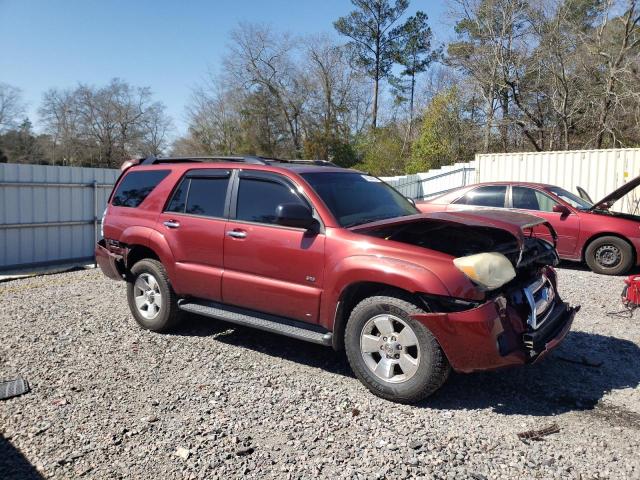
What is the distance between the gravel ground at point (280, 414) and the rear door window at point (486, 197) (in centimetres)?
430

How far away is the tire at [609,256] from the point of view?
8.46 m

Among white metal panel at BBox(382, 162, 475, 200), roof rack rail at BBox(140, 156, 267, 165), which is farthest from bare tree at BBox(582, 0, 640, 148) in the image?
roof rack rail at BBox(140, 156, 267, 165)

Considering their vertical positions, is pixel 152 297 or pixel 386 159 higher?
pixel 386 159

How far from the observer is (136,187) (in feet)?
18.9

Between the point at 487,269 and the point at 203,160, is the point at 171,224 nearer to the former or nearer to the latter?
the point at 203,160

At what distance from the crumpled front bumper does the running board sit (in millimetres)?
939

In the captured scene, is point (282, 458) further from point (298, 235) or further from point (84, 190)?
point (84, 190)

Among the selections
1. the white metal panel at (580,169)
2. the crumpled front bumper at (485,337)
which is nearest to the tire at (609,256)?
the white metal panel at (580,169)

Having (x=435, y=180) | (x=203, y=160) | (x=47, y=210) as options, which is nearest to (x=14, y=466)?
(x=203, y=160)

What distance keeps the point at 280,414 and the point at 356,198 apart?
2.07m

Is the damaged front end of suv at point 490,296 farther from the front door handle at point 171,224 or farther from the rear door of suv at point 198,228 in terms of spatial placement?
the front door handle at point 171,224

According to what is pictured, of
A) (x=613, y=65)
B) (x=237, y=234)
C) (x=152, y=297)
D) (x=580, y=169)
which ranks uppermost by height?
(x=613, y=65)

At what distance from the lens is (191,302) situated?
16.7ft

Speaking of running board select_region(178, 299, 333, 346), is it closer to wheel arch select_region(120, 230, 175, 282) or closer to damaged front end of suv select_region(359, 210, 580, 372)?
wheel arch select_region(120, 230, 175, 282)
